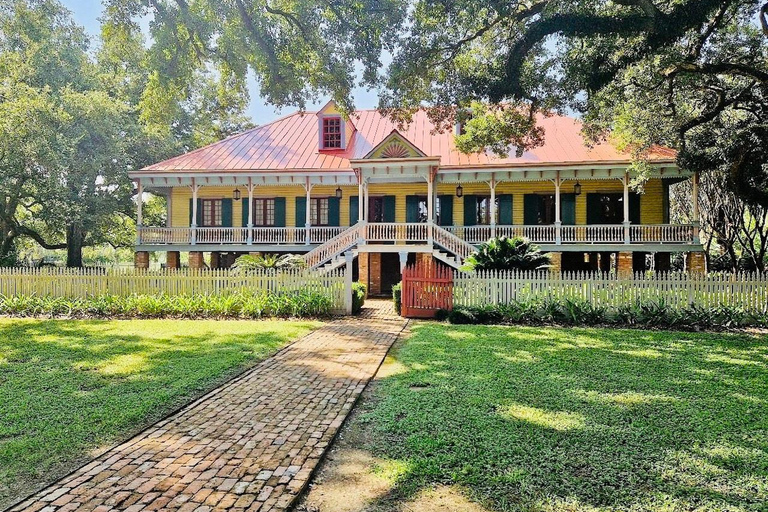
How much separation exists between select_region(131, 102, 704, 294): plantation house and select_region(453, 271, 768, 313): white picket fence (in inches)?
204

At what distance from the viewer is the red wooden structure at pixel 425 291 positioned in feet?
43.8

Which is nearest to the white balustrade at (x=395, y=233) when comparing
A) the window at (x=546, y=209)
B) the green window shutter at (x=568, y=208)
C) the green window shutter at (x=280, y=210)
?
the green window shutter at (x=280, y=210)

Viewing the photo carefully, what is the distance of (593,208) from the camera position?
21.8 metres

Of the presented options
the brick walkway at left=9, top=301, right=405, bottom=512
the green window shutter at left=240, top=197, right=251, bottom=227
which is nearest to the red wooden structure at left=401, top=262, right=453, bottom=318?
the brick walkway at left=9, top=301, right=405, bottom=512

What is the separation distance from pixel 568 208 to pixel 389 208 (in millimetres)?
8378

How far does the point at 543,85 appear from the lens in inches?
522

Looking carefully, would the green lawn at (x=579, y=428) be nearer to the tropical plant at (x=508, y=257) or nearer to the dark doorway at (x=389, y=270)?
the tropical plant at (x=508, y=257)

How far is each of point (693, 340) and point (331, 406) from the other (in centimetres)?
841

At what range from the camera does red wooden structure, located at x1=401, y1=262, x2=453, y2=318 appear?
1334 cm

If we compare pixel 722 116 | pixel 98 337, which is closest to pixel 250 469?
pixel 98 337

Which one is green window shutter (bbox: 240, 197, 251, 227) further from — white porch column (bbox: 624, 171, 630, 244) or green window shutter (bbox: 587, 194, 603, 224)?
white porch column (bbox: 624, 171, 630, 244)

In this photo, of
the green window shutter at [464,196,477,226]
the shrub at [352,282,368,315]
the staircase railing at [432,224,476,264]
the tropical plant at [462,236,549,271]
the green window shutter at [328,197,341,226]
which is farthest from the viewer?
the green window shutter at [328,197,341,226]

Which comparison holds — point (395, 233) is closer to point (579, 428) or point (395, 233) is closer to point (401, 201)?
point (401, 201)

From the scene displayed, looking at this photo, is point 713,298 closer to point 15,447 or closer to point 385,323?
point 385,323
